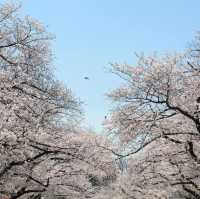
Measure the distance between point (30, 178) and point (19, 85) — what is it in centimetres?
363

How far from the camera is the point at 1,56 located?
19.4m

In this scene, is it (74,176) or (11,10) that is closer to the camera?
(11,10)

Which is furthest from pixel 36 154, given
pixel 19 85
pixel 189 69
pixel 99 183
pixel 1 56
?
pixel 99 183

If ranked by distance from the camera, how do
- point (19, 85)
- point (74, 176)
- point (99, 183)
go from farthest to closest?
point (99, 183) < point (74, 176) < point (19, 85)

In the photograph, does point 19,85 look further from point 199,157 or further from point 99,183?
point 99,183

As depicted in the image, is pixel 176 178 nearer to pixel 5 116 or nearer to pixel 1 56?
pixel 5 116

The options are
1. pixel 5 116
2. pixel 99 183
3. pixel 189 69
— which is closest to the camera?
pixel 5 116

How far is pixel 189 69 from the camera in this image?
687 inches

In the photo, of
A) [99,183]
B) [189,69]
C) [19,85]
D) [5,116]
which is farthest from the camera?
[99,183]

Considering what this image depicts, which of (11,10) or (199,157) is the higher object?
(11,10)

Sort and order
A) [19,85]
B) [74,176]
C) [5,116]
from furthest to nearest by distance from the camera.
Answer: [74,176] < [19,85] < [5,116]

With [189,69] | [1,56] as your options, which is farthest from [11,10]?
[189,69]

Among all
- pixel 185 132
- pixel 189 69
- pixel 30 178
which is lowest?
pixel 30 178

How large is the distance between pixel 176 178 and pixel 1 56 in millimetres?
8170
